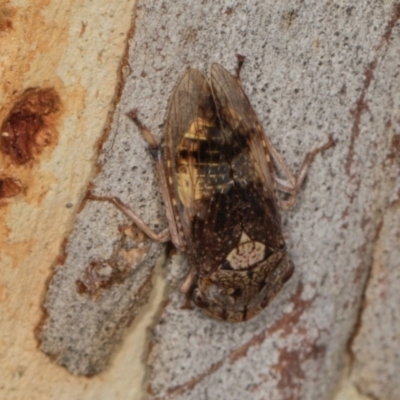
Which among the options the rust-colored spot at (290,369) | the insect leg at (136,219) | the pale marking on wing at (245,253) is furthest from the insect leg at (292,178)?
the rust-colored spot at (290,369)

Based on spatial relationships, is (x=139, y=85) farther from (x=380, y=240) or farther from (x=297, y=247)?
(x=380, y=240)

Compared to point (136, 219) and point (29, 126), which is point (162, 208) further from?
point (29, 126)

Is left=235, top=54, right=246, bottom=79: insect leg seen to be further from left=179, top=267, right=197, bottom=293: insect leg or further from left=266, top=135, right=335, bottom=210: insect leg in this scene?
left=179, top=267, right=197, bottom=293: insect leg

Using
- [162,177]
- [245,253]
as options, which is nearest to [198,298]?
[245,253]

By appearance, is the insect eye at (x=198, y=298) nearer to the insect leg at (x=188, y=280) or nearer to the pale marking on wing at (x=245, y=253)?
the insect leg at (x=188, y=280)

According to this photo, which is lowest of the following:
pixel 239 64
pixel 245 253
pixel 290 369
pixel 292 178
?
pixel 290 369
